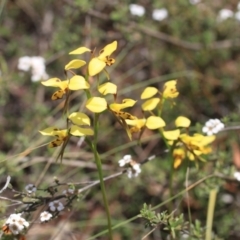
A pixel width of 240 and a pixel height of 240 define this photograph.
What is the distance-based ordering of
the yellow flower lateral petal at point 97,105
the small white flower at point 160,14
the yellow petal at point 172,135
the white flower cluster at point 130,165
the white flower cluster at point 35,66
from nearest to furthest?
the yellow flower lateral petal at point 97,105 < the yellow petal at point 172,135 < the white flower cluster at point 130,165 < the white flower cluster at point 35,66 < the small white flower at point 160,14

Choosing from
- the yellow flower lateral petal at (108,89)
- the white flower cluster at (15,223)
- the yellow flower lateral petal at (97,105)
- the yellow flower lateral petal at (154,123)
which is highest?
the yellow flower lateral petal at (108,89)

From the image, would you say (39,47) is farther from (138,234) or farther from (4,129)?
(138,234)

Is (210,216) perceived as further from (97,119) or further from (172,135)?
(97,119)

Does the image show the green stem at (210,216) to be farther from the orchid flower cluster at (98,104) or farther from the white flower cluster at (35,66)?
the white flower cluster at (35,66)

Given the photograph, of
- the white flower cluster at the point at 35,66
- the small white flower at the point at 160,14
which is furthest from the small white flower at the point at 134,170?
the small white flower at the point at 160,14

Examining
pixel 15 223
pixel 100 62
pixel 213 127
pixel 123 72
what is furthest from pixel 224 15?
pixel 15 223

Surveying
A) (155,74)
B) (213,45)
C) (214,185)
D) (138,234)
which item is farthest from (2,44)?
(214,185)

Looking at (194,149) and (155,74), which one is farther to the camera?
(155,74)
